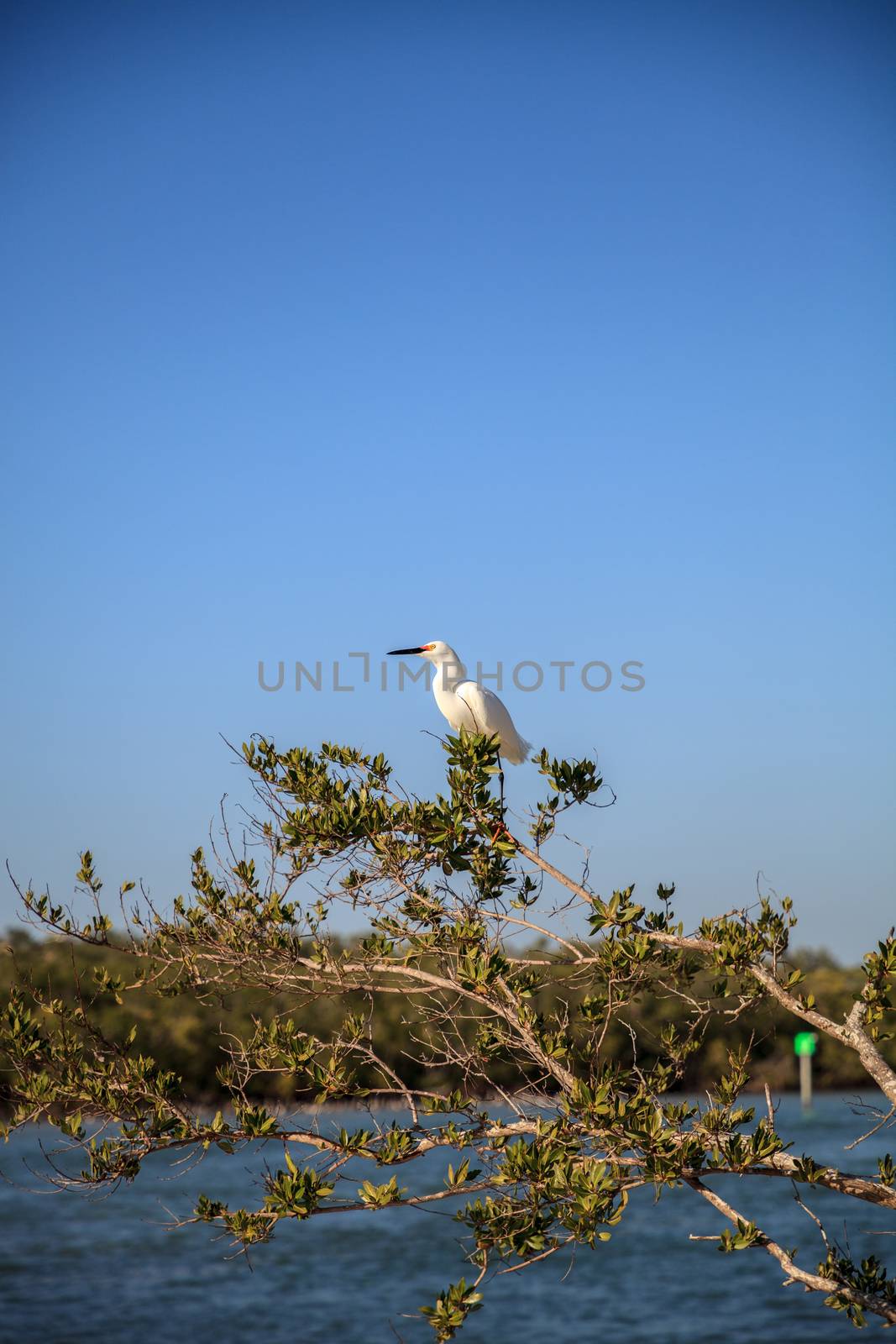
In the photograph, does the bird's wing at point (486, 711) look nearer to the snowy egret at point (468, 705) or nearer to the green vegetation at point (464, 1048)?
the snowy egret at point (468, 705)

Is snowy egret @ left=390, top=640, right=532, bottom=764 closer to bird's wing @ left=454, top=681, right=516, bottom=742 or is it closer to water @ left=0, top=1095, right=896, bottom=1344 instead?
bird's wing @ left=454, top=681, right=516, bottom=742

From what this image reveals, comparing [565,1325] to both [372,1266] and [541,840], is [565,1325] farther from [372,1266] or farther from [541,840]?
[541,840]

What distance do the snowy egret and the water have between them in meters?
8.94

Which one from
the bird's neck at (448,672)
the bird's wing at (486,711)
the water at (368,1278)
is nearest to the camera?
the bird's wing at (486,711)

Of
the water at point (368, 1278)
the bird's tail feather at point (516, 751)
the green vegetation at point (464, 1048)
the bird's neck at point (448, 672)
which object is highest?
the bird's neck at point (448, 672)

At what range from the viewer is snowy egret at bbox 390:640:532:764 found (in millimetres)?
6719

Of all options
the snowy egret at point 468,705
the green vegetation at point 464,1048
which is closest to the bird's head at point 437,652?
the snowy egret at point 468,705

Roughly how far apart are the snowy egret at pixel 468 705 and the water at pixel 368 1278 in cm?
894

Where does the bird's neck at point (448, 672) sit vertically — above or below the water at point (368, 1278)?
above

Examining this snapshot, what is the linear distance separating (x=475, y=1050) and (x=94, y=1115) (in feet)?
5.17

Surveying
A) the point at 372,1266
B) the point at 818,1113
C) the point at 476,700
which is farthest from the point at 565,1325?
the point at 818,1113

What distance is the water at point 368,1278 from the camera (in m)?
16.2

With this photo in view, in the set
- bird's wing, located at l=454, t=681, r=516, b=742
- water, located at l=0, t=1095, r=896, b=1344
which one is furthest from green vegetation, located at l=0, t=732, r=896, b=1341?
water, located at l=0, t=1095, r=896, b=1344

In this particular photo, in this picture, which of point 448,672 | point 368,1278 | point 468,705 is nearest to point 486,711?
point 468,705
